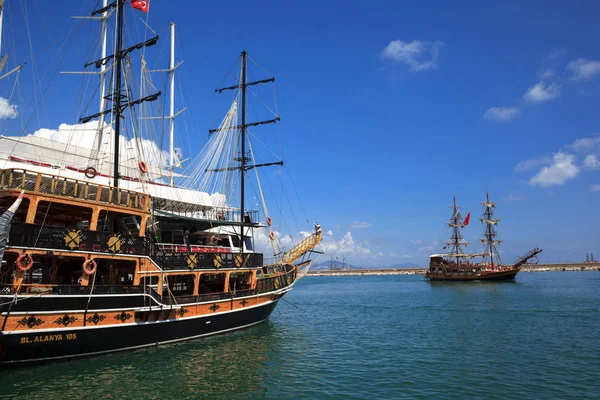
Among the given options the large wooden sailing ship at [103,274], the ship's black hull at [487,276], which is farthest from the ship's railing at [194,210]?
the ship's black hull at [487,276]

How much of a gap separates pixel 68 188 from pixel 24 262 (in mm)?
3315

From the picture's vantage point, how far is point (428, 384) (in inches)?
520

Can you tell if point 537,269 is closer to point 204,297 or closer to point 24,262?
point 204,297

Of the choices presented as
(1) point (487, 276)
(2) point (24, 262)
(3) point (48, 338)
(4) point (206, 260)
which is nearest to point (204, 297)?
(4) point (206, 260)

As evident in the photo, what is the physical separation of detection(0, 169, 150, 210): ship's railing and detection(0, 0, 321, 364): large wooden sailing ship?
4cm

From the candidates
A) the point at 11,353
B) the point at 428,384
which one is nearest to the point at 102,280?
the point at 11,353

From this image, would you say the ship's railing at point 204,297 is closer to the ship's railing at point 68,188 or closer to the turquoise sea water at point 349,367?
the turquoise sea water at point 349,367

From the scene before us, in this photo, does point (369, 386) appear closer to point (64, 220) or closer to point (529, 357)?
point (529, 357)

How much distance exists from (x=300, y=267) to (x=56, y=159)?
19.3 meters

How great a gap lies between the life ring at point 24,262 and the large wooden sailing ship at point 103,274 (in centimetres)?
4

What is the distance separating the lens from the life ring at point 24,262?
44.1ft

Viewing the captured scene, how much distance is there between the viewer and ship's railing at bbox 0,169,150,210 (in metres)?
14.4

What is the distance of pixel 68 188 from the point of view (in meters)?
15.7

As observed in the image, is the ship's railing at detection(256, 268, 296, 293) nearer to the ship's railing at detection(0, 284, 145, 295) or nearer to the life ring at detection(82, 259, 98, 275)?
the ship's railing at detection(0, 284, 145, 295)
